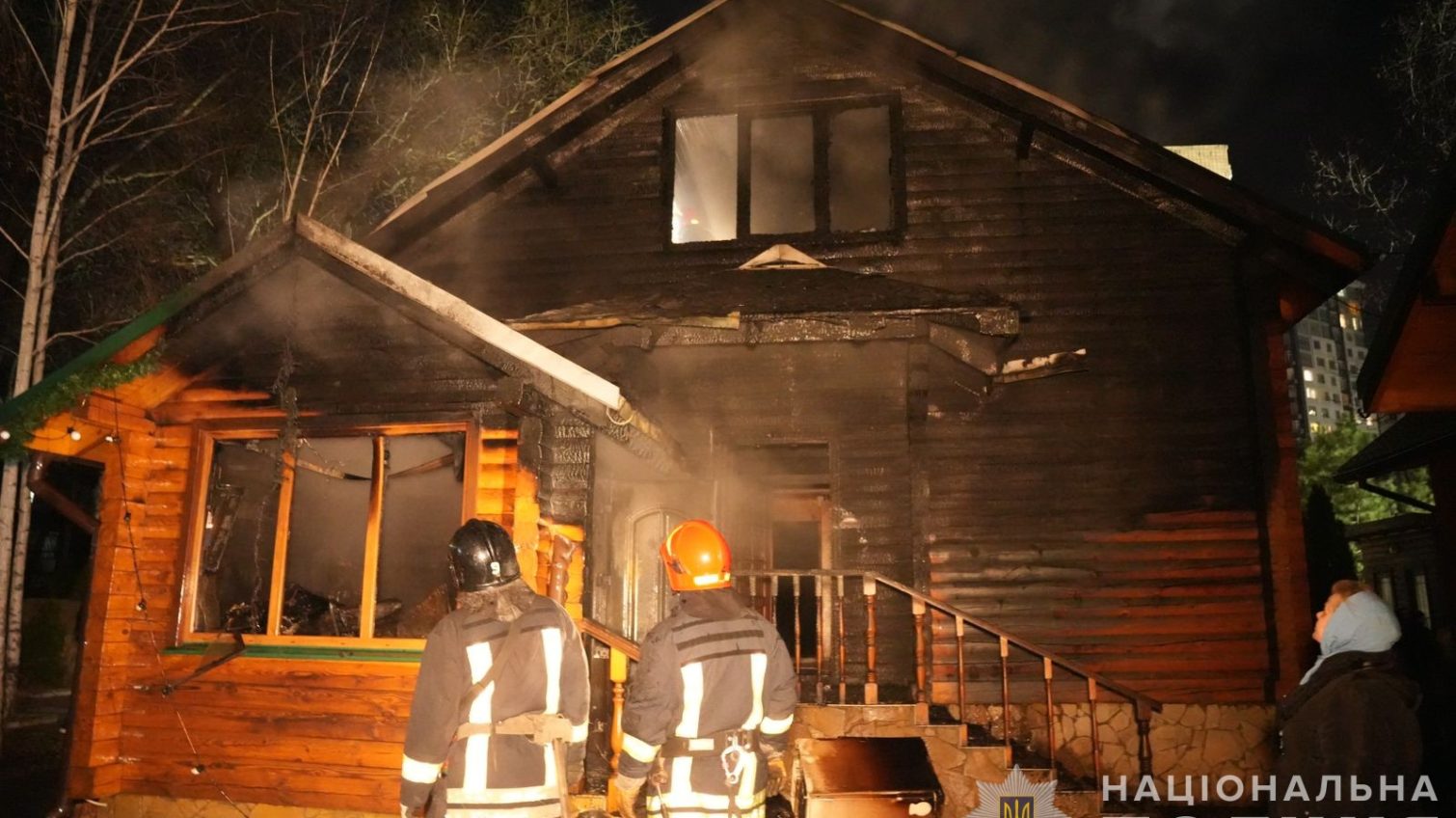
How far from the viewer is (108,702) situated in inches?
256

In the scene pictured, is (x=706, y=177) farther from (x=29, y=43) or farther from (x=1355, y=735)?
(x=29, y=43)

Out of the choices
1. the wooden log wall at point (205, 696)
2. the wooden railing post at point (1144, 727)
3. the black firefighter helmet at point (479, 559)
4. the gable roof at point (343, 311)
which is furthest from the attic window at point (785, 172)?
the black firefighter helmet at point (479, 559)

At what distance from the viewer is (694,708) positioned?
411cm

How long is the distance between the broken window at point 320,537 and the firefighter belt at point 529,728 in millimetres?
2858

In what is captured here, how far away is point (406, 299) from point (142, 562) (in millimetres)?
3278

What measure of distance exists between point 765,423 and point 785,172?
3.46 meters

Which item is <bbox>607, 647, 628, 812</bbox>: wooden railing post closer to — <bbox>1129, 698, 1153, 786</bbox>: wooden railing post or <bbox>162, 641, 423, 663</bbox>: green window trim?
<bbox>162, 641, 423, 663</bbox>: green window trim

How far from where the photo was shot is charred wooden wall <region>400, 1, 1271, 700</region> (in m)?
8.72

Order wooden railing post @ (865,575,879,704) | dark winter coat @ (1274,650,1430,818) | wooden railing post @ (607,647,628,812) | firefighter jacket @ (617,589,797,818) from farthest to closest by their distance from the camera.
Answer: wooden railing post @ (865,575,879,704), wooden railing post @ (607,647,628,812), dark winter coat @ (1274,650,1430,818), firefighter jacket @ (617,589,797,818)

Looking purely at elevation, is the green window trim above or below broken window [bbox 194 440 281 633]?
below

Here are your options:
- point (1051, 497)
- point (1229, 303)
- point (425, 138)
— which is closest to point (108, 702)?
point (1051, 497)

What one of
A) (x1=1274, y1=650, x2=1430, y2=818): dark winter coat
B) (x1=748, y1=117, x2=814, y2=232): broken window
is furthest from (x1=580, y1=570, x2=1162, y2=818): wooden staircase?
(x1=748, y1=117, x2=814, y2=232): broken window

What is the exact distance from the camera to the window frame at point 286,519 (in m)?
6.39

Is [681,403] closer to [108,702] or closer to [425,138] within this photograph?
[108,702]
